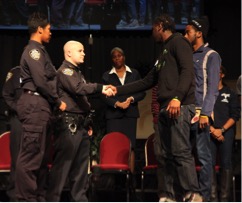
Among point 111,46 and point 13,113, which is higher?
point 111,46

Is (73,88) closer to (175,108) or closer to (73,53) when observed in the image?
(73,53)

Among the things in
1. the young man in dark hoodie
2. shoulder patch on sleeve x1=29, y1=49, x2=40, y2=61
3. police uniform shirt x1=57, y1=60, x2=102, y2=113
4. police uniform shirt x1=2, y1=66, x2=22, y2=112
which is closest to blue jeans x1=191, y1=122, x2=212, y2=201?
the young man in dark hoodie

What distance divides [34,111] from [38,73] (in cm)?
34

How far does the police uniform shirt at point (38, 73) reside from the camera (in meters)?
5.15

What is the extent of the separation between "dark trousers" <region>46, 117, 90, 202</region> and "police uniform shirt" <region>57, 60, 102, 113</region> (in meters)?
0.20

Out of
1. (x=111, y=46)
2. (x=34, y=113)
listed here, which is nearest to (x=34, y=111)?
(x=34, y=113)

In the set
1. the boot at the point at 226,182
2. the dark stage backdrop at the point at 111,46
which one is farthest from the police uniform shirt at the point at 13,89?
the dark stage backdrop at the point at 111,46

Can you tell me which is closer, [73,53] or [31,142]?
[31,142]

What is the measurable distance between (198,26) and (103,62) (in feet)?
15.4

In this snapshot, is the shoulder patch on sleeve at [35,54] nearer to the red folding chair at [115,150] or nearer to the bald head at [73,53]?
the bald head at [73,53]

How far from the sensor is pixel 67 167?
18.2 ft

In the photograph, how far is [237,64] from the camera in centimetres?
1039

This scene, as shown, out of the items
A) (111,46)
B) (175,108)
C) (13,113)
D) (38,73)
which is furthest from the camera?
(111,46)

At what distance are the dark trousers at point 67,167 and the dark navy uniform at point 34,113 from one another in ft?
0.85
